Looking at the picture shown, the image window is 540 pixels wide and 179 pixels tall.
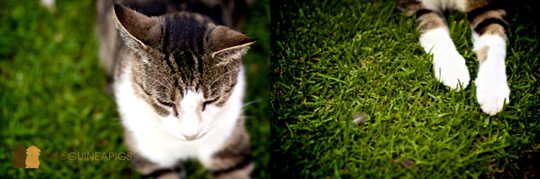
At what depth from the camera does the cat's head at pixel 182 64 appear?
1.20m

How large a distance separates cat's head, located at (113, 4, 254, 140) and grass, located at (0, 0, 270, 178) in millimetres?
448

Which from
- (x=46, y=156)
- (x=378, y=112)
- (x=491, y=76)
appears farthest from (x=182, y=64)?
(x=491, y=76)

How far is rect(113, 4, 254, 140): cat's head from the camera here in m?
1.20

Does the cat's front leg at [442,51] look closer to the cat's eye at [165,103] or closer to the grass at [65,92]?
the grass at [65,92]

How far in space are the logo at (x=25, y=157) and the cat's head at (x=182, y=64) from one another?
0.79 meters

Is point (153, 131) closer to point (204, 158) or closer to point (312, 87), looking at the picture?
point (204, 158)

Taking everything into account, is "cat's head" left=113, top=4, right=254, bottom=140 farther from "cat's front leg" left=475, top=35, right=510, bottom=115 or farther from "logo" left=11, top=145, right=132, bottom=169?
"cat's front leg" left=475, top=35, right=510, bottom=115

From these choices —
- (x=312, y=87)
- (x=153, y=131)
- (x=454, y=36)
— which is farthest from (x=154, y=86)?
Answer: (x=454, y=36)

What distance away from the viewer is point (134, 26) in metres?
1.15

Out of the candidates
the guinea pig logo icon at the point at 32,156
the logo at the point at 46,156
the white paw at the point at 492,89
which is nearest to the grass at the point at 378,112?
the white paw at the point at 492,89

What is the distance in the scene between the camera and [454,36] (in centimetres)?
151

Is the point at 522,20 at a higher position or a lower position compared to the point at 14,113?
higher

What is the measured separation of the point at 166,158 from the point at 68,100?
0.78 meters

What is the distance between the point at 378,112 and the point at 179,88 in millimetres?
739
